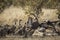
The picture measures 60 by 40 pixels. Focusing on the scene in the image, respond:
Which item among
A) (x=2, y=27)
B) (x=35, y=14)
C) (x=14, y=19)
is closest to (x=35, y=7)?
(x=35, y=14)

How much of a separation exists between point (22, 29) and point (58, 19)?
959mm

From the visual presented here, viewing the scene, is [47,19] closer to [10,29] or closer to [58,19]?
[58,19]

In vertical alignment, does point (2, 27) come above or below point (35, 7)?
below

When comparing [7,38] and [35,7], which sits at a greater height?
[35,7]

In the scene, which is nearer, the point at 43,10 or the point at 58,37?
the point at 58,37

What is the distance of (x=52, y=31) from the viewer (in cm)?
488

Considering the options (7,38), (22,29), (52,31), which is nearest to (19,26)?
(22,29)

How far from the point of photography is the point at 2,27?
16.0 ft

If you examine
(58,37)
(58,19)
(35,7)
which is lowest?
(58,37)

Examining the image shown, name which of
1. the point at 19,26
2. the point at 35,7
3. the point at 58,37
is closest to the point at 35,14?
the point at 35,7

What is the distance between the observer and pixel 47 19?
16.4 feet

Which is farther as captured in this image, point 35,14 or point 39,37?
point 35,14

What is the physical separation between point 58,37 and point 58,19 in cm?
57

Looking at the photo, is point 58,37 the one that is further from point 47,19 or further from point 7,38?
point 7,38
